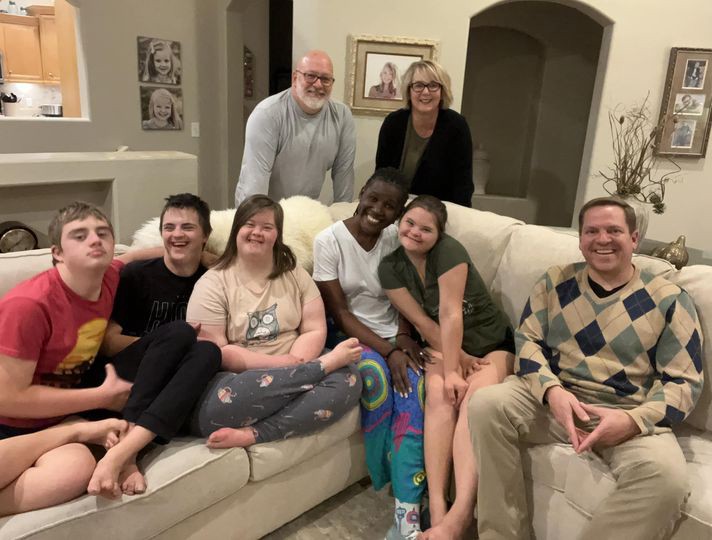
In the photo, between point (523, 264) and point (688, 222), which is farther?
point (688, 222)

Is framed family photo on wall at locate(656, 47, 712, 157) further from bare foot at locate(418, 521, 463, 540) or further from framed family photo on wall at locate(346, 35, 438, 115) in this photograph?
bare foot at locate(418, 521, 463, 540)

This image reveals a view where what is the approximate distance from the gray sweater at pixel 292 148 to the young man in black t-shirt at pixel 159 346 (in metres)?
0.71

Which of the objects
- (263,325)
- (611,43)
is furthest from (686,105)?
(263,325)

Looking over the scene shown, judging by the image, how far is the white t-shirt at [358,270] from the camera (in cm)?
207

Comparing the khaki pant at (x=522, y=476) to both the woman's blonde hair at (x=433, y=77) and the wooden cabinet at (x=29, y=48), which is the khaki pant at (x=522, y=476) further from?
the wooden cabinet at (x=29, y=48)

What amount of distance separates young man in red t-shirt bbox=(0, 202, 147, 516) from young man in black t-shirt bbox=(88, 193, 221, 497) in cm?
6

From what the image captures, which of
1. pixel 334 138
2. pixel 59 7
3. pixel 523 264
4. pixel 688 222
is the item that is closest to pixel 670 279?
pixel 523 264

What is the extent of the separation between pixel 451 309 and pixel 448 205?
2.32 ft

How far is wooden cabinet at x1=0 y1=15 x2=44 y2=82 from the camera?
6.10 meters

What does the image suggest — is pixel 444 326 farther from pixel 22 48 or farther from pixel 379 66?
pixel 22 48

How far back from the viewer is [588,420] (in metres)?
1.58

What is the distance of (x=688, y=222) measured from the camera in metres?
3.92

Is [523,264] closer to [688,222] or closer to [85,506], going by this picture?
[85,506]

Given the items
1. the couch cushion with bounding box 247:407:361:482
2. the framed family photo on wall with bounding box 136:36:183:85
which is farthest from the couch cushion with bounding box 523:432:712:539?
the framed family photo on wall with bounding box 136:36:183:85
